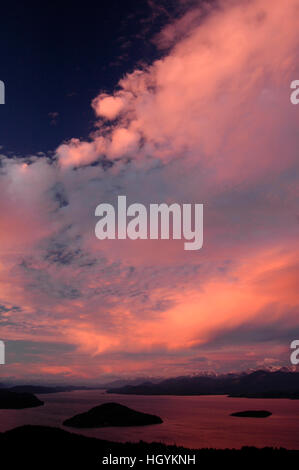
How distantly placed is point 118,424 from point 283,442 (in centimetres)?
6532

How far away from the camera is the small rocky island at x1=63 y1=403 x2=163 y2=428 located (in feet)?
446

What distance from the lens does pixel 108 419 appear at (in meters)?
138

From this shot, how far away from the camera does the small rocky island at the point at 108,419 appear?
136 meters
